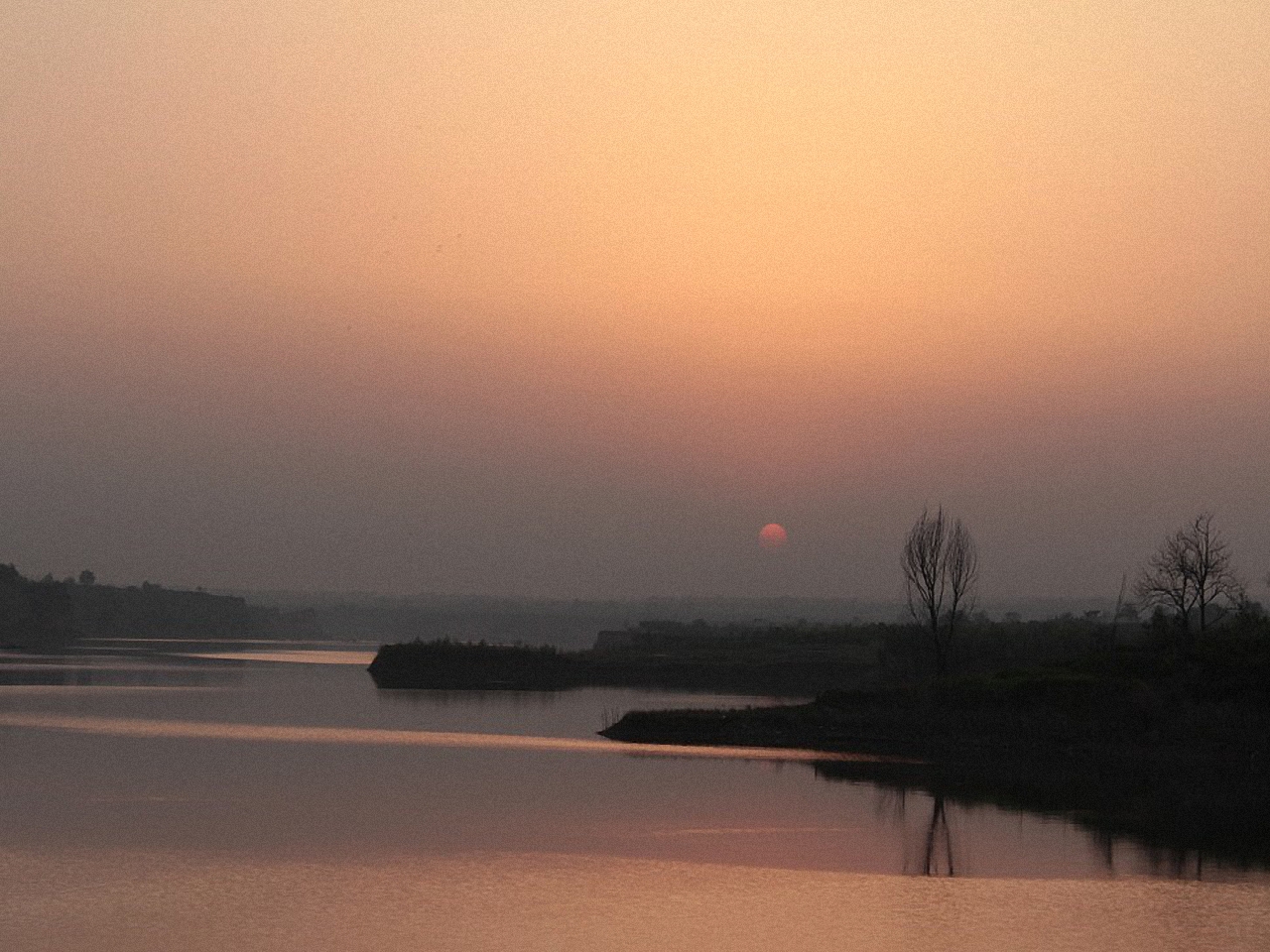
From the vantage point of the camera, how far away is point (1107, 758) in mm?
45344

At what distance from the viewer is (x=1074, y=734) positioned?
155 feet

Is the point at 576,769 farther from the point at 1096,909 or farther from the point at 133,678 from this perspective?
the point at 133,678

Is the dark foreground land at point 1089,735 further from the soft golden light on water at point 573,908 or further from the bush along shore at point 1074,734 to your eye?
the soft golden light on water at point 573,908

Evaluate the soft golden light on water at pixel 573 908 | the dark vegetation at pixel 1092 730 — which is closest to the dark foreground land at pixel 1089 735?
the dark vegetation at pixel 1092 730

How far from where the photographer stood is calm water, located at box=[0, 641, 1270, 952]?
72.2 feet

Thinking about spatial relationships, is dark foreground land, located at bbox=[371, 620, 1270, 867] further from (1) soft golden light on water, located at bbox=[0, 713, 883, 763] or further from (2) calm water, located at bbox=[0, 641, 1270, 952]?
(2) calm water, located at bbox=[0, 641, 1270, 952]

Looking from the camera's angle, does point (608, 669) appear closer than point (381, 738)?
No

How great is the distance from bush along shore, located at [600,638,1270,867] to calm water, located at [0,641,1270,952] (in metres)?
3.43

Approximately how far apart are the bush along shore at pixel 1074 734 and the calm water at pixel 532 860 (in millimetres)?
3433

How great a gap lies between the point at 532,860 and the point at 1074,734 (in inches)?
978

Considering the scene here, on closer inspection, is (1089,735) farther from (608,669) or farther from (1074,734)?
(608,669)

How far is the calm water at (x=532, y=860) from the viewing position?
22.0 m

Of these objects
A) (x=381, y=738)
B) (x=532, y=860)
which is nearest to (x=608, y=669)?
(x=381, y=738)

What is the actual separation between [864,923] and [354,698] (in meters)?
55.9
